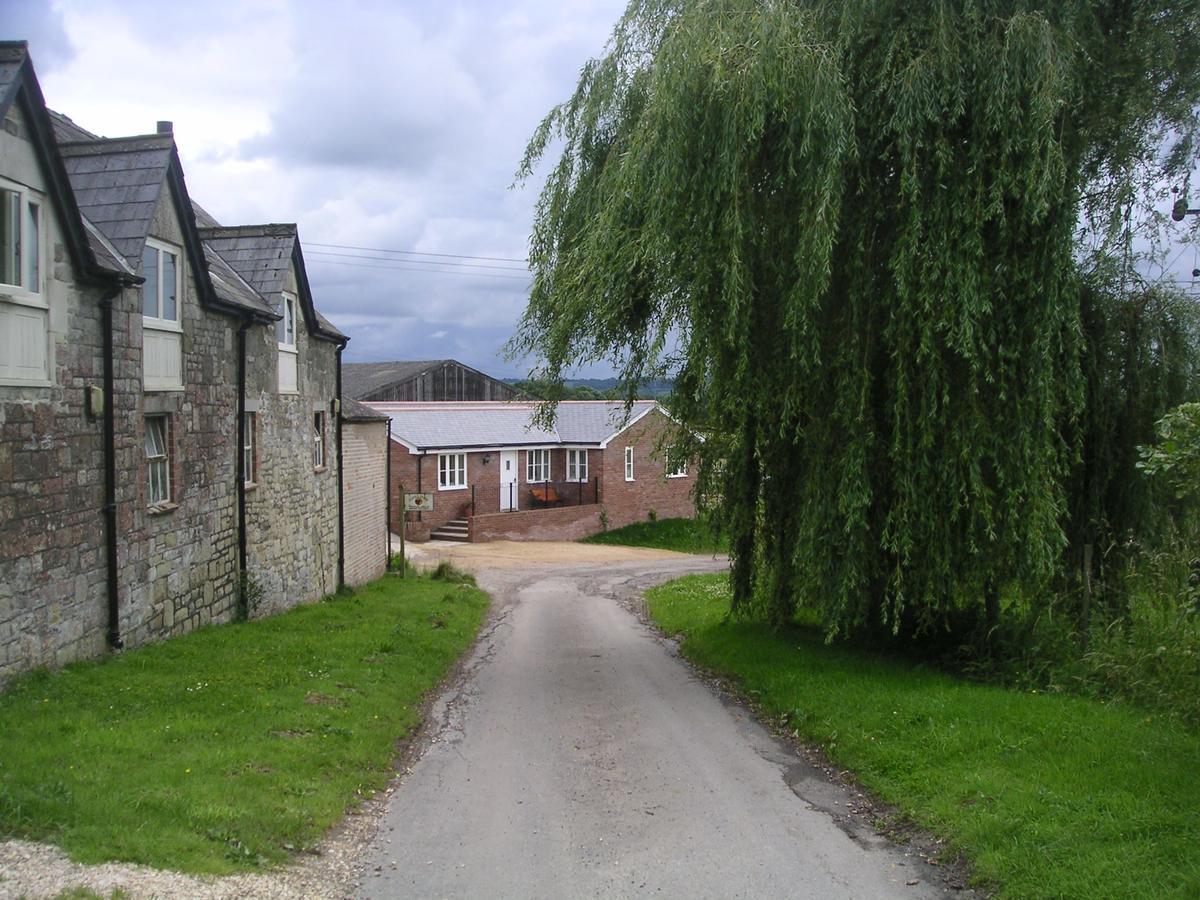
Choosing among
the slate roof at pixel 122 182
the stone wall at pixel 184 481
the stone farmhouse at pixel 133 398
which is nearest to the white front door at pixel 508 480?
the stone farmhouse at pixel 133 398

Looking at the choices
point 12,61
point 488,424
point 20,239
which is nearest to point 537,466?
point 488,424

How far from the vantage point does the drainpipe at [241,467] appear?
15.6 meters

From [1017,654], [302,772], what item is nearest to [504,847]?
[302,772]

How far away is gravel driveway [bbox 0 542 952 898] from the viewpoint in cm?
627

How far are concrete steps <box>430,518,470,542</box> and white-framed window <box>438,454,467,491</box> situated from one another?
1.46 meters

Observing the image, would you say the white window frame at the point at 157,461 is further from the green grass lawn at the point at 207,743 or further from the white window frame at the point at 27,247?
the white window frame at the point at 27,247

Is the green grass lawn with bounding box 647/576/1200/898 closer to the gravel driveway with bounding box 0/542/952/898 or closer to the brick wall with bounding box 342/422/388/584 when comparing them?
the gravel driveway with bounding box 0/542/952/898

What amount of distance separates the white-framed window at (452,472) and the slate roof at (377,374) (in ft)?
35.0

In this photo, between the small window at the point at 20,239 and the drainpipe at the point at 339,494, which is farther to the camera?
the drainpipe at the point at 339,494

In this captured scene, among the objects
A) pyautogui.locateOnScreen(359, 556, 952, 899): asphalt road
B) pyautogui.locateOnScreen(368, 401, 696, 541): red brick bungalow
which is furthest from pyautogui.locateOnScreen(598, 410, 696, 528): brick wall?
pyautogui.locateOnScreen(359, 556, 952, 899): asphalt road

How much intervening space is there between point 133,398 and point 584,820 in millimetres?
7710

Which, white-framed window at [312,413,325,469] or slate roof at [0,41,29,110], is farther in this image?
white-framed window at [312,413,325,469]

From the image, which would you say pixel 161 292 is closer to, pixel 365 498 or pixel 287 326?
pixel 287 326

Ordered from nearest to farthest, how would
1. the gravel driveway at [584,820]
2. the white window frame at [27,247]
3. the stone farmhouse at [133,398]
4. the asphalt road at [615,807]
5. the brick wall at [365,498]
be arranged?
the gravel driveway at [584,820] < the asphalt road at [615,807] < the white window frame at [27,247] < the stone farmhouse at [133,398] < the brick wall at [365,498]
